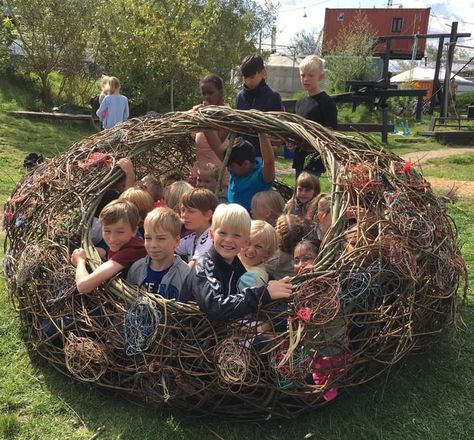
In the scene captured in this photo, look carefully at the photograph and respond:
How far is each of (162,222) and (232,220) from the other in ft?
1.26

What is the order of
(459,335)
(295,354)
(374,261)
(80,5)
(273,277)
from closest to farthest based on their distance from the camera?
(295,354)
(374,261)
(273,277)
(459,335)
(80,5)

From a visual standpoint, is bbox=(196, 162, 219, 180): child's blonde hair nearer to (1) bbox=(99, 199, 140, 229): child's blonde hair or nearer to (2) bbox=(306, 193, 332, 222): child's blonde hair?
(2) bbox=(306, 193, 332, 222): child's blonde hair

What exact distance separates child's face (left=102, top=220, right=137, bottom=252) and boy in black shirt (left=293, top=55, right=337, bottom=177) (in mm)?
1669

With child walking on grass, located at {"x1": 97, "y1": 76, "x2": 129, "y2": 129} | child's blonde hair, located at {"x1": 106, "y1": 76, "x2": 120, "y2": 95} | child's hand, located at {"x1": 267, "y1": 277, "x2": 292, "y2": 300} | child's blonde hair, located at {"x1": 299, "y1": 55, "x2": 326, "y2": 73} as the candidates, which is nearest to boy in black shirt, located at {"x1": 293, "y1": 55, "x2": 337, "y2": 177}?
child's blonde hair, located at {"x1": 299, "y1": 55, "x2": 326, "y2": 73}

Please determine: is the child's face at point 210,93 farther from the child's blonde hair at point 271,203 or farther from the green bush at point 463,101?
the green bush at point 463,101

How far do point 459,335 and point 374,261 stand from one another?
3.94 ft

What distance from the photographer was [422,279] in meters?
2.76

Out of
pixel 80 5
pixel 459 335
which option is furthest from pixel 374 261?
pixel 80 5

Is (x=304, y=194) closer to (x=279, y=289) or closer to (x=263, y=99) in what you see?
(x=263, y=99)

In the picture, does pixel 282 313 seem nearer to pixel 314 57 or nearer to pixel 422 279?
pixel 422 279

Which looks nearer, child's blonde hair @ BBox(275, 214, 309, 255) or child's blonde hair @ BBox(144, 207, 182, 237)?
child's blonde hair @ BBox(144, 207, 182, 237)

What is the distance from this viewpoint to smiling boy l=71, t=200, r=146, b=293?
2.82 m

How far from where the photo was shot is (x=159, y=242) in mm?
2734

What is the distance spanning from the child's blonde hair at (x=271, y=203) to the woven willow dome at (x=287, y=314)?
2.10ft
